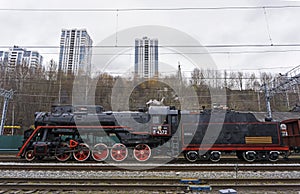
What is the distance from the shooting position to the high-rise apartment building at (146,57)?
44.9ft

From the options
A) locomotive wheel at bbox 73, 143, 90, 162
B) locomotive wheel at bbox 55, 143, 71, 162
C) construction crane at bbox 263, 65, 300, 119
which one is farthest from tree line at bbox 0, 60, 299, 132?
locomotive wheel at bbox 55, 143, 71, 162

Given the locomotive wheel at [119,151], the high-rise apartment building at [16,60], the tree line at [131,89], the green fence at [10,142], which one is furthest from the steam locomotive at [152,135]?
the green fence at [10,142]

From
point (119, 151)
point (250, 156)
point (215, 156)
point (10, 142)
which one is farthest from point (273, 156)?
point (10, 142)

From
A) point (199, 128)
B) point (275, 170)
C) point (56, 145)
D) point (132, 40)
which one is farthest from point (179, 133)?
point (56, 145)

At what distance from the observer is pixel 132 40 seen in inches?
432

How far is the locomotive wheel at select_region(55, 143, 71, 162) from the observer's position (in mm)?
10657

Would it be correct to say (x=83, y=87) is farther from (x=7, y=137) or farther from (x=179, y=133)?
(x=179, y=133)

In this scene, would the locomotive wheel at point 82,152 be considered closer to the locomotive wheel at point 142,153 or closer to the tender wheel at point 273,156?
the locomotive wheel at point 142,153

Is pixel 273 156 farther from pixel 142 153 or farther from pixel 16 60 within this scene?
pixel 16 60

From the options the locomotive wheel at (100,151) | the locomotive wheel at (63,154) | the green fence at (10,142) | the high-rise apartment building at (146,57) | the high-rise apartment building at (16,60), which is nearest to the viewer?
the locomotive wheel at (63,154)

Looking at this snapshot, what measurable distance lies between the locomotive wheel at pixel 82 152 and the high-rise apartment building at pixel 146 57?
653 centimetres

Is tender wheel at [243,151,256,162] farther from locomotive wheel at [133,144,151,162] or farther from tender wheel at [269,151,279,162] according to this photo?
locomotive wheel at [133,144,151,162]

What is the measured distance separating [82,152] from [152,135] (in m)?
3.76

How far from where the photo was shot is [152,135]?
1095 cm
